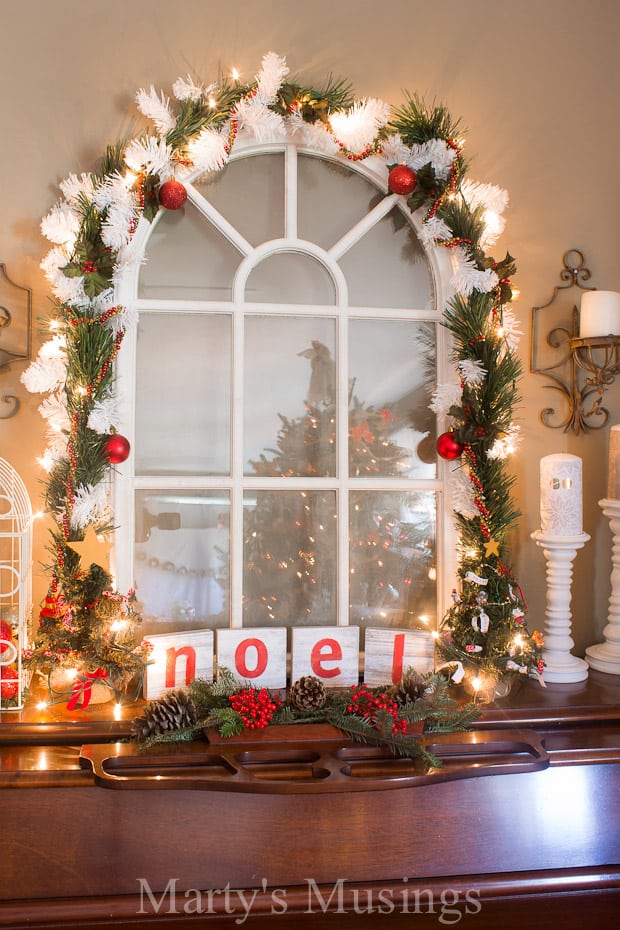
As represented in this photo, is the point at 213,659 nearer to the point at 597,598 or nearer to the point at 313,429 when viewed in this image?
the point at 313,429

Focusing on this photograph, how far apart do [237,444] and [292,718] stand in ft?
2.22

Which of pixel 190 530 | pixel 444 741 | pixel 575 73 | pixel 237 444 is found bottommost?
pixel 444 741

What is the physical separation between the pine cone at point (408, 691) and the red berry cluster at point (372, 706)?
0.02m

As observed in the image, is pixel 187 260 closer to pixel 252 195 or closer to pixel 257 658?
pixel 252 195

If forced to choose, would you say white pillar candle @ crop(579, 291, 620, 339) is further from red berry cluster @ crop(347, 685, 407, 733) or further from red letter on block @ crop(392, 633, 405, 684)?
red berry cluster @ crop(347, 685, 407, 733)

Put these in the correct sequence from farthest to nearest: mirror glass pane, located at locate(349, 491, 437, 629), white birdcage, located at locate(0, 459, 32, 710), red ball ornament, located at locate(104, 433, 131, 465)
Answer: mirror glass pane, located at locate(349, 491, 437, 629) < red ball ornament, located at locate(104, 433, 131, 465) < white birdcage, located at locate(0, 459, 32, 710)

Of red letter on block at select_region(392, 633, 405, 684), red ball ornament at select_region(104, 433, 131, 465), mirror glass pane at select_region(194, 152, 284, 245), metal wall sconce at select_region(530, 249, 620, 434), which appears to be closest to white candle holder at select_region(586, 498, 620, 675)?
metal wall sconce at select_region(530, 249, 620, 434)

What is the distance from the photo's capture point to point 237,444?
196 cm

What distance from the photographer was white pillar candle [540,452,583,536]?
193 cm

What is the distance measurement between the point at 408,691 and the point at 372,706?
3.8 inches

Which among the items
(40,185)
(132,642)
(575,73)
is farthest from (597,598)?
(40,185)

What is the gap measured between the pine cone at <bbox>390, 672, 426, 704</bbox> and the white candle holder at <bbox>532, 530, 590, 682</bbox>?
1.29 feet

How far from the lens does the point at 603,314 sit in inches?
79.7

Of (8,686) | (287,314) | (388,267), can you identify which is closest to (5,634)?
(8,686)
